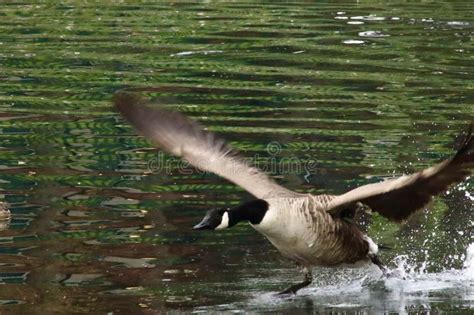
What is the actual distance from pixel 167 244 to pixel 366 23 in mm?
14771

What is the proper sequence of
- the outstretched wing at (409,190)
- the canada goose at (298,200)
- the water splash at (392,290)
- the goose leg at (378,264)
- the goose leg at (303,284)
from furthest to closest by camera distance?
1. the goose leg at (378,264)
2. the goose leg at (303,284)
3. the water splash at (392,290)
4. the canada goose at (298,200)
5. the outstretched wing at (409,190)

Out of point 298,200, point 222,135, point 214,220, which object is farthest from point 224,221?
point 222,135

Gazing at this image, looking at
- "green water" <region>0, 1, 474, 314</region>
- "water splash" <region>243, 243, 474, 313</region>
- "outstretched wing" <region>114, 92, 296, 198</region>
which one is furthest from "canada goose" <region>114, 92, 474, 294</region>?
"green water" <region>0, 1, 474, 314</region>

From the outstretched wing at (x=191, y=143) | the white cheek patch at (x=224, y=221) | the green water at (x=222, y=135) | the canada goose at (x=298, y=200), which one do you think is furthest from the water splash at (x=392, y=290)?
the outstretched wing at (x=191, y=143)

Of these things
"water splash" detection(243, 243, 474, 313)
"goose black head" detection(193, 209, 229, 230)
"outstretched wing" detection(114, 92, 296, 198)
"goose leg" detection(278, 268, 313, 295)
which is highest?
"outstretched wing" detection(114, 92, 296, 198)

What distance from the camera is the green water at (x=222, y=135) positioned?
8875 millimetres

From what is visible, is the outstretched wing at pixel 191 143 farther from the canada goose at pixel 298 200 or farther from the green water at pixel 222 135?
the green water at pixel 222 135

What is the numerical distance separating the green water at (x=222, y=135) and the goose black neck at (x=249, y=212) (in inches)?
21.3

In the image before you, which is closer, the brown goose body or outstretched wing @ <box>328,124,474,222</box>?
outstretched wing @ <box>328,124,474,222</box>

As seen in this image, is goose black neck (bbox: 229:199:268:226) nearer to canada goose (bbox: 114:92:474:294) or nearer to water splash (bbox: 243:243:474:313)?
canada goose (bbox: 114:92:474:294)

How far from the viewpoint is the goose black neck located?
8.52 metres

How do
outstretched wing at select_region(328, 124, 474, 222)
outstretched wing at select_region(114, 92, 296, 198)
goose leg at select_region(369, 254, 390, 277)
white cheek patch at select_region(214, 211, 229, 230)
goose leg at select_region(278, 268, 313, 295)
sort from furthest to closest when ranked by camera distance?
goose leg at select_region(369, 254, 390, 277) < outstretched wing at select_region(114, 92, 296, 198) < goose leg at select_region(278, 268, 313, 295) < white cheek patch at select_region(214, 211, 229, 230) < outstretched wing at select_region(328, 124, 474, 222)

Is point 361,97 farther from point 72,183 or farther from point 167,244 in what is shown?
point 167,244

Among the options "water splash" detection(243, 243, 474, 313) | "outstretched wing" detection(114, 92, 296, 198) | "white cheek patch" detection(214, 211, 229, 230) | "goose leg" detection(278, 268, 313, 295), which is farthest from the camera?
"outstretched wing" detection(114, 92, 296, 198)
